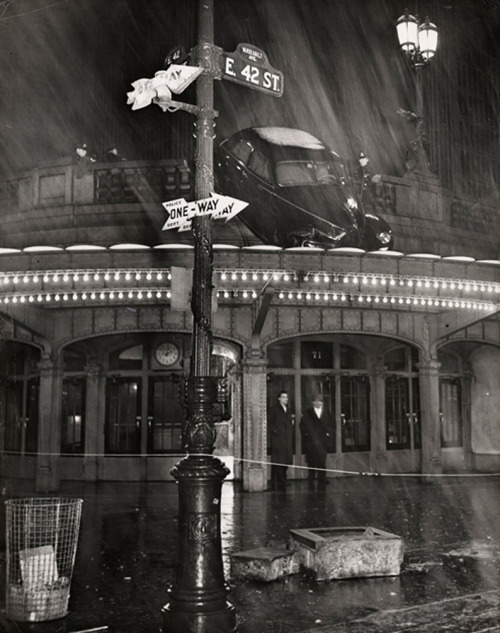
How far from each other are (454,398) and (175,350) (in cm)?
829

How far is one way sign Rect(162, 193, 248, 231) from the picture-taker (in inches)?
245

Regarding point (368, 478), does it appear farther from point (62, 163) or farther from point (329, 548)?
point (62, 163)

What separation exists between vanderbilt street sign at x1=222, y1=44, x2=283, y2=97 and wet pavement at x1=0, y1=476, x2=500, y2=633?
522cm

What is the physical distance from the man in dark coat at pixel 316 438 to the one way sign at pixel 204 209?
10050 mm

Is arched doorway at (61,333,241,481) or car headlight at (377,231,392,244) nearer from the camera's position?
car headlight at (377,231,392,244)

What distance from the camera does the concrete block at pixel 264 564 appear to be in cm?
759

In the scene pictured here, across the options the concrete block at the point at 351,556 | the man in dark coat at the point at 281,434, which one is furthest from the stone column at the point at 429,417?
the concrete block at the point at 351,556

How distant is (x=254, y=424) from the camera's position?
15008mm

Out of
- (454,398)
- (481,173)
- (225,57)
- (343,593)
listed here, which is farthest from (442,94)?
(343,593)

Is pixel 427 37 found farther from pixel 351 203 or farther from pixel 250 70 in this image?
pixel 250 70

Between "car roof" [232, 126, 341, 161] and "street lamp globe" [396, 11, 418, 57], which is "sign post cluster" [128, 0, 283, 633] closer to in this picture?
"street lamp globe" [396, 11, 418, 57]

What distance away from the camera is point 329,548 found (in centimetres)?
773

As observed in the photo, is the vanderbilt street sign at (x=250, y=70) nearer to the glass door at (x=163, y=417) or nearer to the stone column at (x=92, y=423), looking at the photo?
the glass door at (x=163, y=417)

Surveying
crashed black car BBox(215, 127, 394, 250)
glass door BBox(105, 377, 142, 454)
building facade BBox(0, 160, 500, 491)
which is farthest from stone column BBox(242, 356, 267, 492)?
glass door BBox(105, 377, 142, 454)
